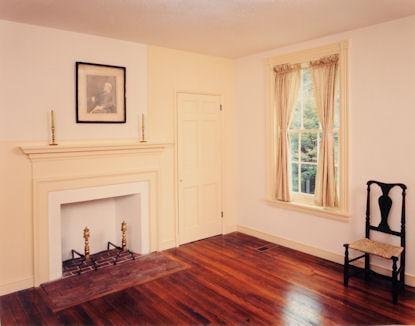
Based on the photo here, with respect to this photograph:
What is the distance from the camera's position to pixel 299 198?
461 cm

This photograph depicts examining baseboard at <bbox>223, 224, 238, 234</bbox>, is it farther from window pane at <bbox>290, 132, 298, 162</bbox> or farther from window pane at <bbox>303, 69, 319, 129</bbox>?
window pane at <bbox>303, 69, 319, 129</bbox>

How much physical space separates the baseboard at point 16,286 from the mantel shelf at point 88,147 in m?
1.24

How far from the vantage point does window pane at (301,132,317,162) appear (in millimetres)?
4379

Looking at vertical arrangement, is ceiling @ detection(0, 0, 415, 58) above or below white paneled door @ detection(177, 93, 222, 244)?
above

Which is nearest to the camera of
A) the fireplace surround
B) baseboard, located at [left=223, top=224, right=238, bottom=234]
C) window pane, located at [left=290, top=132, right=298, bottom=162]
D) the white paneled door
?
the fireplace surround

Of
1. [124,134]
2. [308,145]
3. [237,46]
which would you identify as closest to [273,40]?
[237,46]

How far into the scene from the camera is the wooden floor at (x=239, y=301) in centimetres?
291

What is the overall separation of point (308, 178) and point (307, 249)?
2.88 feet

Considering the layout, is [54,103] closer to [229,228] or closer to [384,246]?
[229,228]

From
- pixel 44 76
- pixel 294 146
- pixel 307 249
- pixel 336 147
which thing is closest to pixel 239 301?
pixel 307 249

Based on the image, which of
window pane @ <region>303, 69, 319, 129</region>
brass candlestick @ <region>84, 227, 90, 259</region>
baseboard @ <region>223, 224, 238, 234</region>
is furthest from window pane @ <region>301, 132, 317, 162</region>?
brass candlestick @ <region>84, 227, 90, 259</region>

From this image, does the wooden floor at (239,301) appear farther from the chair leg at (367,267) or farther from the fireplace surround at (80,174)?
the fireplace surround at (80,174)

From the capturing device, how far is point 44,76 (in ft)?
12.0

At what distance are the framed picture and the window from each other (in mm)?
2136
